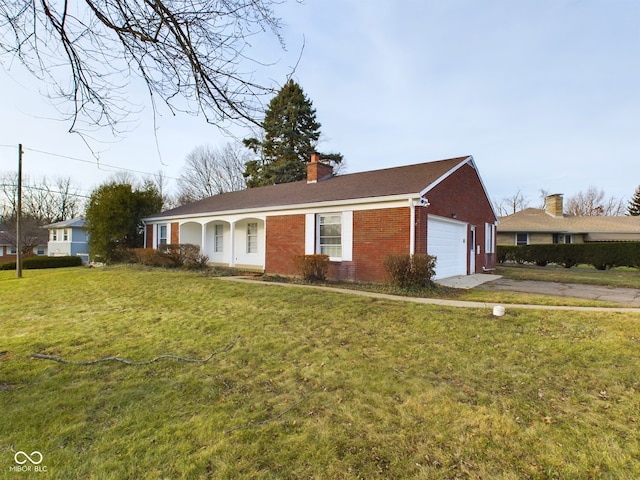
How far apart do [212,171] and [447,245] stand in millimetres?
31411

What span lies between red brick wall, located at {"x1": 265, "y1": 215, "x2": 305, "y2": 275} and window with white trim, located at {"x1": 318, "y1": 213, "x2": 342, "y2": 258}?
2.67 feet

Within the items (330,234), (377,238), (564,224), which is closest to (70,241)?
(330,234)

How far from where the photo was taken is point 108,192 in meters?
19.8

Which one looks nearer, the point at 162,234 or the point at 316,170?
the point at 316,170

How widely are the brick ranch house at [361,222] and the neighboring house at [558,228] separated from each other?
35.8ft

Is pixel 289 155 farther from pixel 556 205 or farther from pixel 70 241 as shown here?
pixel 556 205

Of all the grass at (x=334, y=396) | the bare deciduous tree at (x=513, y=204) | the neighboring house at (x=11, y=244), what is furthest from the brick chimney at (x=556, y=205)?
the neighboring house at (x=11, y=244)

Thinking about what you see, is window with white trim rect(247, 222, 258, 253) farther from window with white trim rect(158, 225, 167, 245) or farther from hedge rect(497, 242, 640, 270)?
hedge rect(497, 242, 640, 270)

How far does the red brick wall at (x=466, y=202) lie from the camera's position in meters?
11.4

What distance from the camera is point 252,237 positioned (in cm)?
1584

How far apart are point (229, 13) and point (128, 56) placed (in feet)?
3.72

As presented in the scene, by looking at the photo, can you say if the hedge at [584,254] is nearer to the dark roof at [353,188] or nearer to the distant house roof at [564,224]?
the distant house roof at [564,224]

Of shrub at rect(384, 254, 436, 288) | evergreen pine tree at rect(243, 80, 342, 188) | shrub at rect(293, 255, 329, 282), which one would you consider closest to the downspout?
shrub at rect(384, 254, 436, 288)

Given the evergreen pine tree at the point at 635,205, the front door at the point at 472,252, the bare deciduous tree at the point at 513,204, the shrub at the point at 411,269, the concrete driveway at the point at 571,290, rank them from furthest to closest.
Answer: the bare deciduous tree at the point at 513,204 < the evergreen pine tree at the point at 635,205 < the front door at the point at 472,252 < the shrub at the point at 411,269 < the concrete driveway at the point at 571,290
